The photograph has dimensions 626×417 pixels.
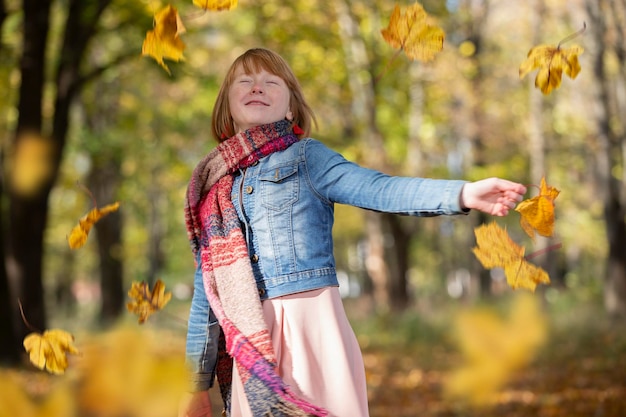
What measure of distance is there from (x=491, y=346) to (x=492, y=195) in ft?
31.5

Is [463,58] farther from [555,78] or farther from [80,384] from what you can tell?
[555,78]

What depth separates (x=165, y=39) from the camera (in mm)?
2594

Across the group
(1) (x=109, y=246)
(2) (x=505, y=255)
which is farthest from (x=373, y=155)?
(2) (x=505, y=255)

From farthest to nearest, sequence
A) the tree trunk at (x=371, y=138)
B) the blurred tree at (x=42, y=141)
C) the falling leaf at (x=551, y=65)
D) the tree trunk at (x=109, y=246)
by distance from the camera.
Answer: the tree trunk at (x=109, y=246) < the tree trunk at (x=371, y=138) < the blurred tree at (x=42, y=141) < the falling leaf at (x=551, y=65)

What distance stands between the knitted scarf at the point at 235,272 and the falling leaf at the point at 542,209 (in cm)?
75

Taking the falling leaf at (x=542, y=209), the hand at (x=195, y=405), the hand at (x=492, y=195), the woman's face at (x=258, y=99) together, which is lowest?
the hand at (x=195, y=405)

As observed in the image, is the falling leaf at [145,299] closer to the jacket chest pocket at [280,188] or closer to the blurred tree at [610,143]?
the jacket chest pocket at [280,188]

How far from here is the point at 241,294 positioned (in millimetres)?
2262

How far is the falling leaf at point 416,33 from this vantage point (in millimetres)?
2586

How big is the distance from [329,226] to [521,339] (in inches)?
439

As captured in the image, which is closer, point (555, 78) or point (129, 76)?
point (555, 78)

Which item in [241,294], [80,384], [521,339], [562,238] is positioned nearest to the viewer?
[241,294]

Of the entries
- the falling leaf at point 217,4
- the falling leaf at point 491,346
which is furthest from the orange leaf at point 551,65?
the falling leaf at point 491,346

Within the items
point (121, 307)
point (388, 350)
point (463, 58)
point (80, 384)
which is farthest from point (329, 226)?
point (121, 307)
